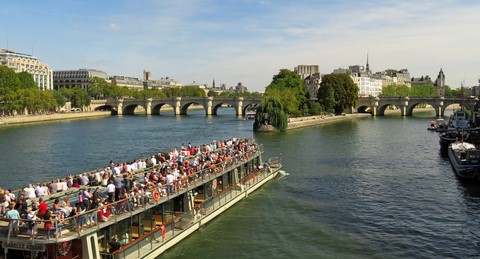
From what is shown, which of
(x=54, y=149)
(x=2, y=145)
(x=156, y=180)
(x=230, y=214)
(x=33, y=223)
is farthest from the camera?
(x=2, y=145)

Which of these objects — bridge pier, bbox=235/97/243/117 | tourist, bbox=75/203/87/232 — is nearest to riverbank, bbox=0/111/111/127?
bridge pier, bbox=235/97/243/117

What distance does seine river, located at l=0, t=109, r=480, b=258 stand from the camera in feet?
55.8

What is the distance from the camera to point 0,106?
78.7 metres

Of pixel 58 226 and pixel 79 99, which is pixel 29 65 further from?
pixel 58 226

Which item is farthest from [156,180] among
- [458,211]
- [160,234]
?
[458,211]

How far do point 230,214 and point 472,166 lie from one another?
1631 cm

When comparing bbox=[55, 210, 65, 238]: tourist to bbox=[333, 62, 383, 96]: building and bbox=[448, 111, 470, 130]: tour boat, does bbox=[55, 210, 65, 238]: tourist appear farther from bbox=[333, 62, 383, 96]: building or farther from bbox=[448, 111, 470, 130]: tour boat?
bbox=[333, 62, 383, 96]: building

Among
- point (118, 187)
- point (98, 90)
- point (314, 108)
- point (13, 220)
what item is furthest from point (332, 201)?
point (98, 90)

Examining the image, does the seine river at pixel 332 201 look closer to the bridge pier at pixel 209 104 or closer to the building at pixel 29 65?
the bridge pier at pixel 209 104

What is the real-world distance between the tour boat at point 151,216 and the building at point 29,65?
122 m

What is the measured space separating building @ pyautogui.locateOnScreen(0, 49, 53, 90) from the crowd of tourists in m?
123

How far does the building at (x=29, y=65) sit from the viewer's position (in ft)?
437

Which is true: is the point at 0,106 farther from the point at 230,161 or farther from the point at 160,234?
the point at 160,234

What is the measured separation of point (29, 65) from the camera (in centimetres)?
14212
